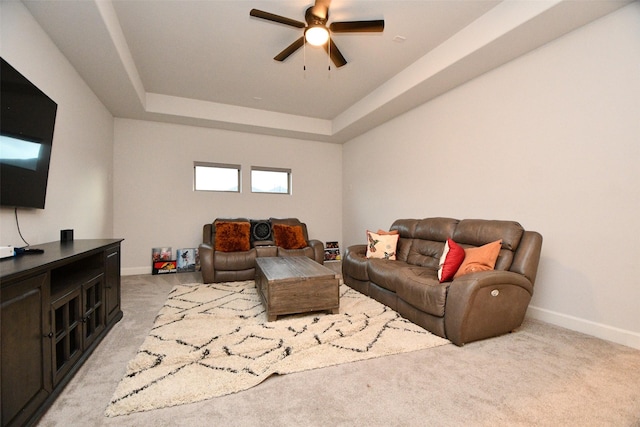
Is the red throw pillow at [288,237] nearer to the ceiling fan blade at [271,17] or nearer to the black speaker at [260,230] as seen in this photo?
the black speaker at [260,230]

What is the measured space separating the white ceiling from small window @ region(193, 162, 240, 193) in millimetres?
840

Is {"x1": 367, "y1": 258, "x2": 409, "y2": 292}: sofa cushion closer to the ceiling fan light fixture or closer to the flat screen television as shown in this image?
the ceiling fan light fixture

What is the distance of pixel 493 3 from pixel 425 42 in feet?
2.27

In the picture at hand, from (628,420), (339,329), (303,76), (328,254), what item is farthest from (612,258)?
(328,254)

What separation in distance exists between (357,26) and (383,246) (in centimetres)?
238

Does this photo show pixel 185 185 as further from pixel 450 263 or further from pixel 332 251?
pixel 450 263

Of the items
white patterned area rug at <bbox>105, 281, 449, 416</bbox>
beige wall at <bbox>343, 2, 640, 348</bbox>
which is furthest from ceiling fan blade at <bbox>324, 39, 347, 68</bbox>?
white patterned area rug at <bbox>105, 281, 449, 416</bbox>

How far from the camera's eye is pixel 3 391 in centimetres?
115

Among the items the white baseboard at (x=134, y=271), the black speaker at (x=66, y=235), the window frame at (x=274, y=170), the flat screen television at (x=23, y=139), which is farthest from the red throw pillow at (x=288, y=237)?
the flat screen television at (x=23, y=139)

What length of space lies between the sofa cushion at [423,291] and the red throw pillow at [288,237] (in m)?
2.22

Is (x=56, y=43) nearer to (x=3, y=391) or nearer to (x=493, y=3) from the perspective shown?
(x=3, y=391)

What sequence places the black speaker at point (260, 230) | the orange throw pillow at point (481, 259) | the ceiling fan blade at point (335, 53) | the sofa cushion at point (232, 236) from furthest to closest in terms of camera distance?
1. the black speaker at point (260, 230)
2. the sofa cushion at point (232, 236)
3. the ceiling fan blade at point (335, 53)
4. the orange throw pillow at point (481, 259)

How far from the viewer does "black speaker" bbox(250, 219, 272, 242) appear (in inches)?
191

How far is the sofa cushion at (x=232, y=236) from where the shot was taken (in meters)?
4.28
